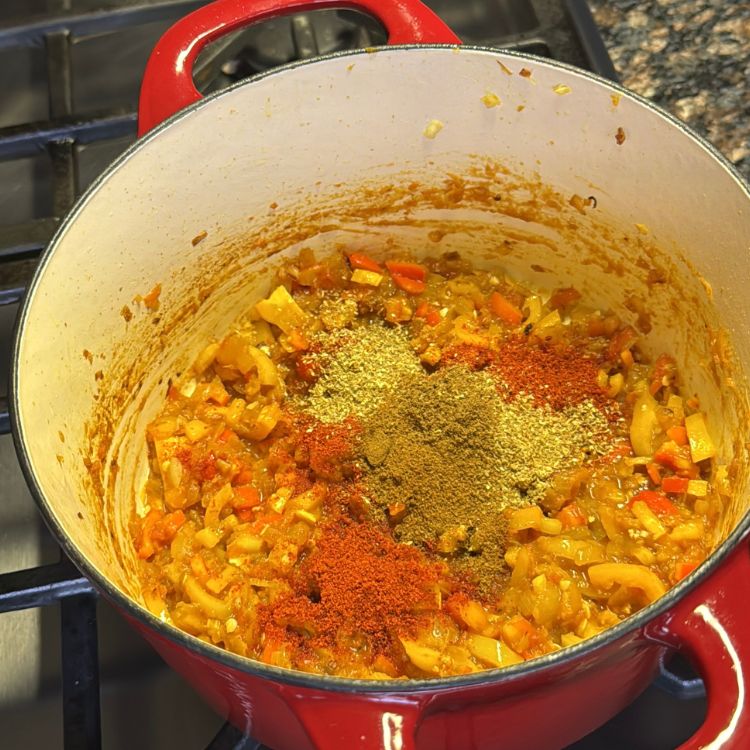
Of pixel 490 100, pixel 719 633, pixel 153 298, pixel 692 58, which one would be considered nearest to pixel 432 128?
pixel 490 100

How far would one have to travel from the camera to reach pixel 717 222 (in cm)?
131

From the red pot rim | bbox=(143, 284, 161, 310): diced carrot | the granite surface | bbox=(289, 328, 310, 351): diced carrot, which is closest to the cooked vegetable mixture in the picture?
bbox=(289, 328, 310, 351): diced carrot

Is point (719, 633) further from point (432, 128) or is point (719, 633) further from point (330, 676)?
point (432, 128)

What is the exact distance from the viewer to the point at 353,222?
171 cm

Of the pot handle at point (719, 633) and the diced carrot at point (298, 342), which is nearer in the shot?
the pot handle at point (719, 633)

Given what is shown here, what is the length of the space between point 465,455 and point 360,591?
0.29 m

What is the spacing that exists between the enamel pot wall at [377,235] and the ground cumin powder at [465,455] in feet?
0.90

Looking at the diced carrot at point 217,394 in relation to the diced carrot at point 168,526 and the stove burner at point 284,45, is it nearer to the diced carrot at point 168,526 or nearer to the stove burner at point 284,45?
the diced carrot at point 168,526

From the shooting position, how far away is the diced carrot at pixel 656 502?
1.41 m

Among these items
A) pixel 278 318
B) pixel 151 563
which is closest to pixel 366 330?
pixel 278 318

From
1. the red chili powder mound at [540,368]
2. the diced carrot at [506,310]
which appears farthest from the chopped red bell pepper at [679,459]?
the diced carrot at [506,310]

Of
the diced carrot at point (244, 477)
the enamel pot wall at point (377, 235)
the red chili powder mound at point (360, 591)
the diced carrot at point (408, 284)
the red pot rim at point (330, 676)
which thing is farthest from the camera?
the diced carrot at point (408, 284)

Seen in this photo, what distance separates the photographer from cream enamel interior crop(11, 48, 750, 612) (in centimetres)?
131

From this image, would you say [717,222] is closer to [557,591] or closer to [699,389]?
[699,389]
